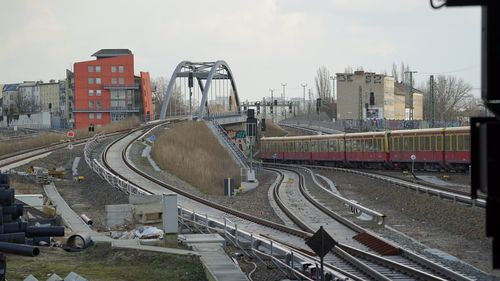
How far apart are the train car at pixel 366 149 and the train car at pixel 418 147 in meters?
1.17

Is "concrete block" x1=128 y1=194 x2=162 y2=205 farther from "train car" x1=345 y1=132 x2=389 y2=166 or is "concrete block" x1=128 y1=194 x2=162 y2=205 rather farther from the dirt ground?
"train car" x1=345 y1=132 x2=389 y2=166

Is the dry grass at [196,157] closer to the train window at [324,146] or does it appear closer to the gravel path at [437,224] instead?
the train window at [324,146]

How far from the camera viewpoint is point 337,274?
1445 centimetres

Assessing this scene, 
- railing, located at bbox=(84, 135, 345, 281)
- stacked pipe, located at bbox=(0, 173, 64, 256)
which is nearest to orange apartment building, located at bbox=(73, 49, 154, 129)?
railing, located at bbox=(84, 135, 345, 281)

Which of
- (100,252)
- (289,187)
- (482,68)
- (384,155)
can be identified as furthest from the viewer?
(384,155)

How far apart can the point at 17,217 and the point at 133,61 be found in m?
108

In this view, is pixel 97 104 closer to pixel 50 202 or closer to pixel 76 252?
pixel 50 202

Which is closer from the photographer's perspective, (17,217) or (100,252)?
(17,217)

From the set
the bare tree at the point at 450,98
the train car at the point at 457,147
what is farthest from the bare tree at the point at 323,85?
the train car at the point at 457,147

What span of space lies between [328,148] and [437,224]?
129ft

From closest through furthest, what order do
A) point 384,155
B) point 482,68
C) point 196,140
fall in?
1. point 482,68
2. point 384,155
3. point 196,140

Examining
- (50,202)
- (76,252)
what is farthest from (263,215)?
(76,252)

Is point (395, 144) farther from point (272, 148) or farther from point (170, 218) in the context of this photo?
point (170, 218)

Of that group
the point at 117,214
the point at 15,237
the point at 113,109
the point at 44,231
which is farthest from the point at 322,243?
the point at 113,109
